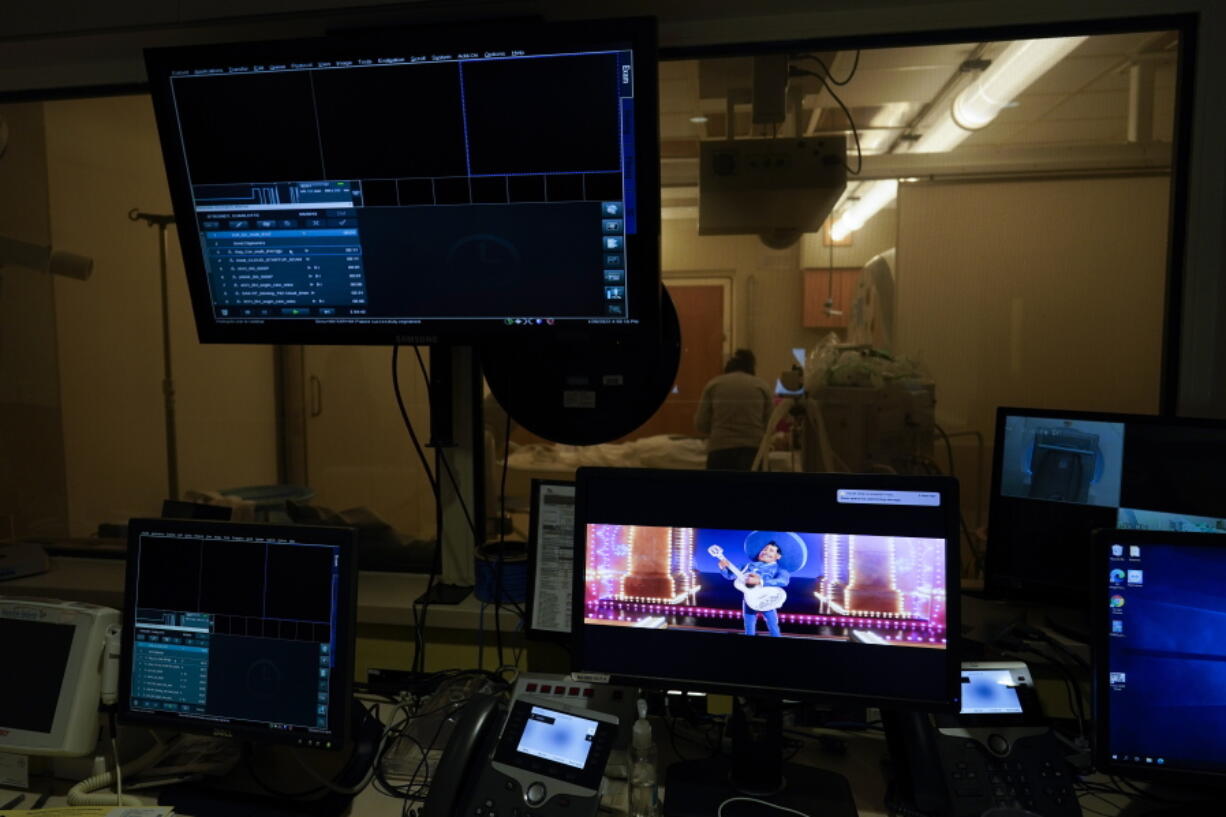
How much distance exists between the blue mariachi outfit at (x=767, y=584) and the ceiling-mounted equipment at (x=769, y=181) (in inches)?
51.2

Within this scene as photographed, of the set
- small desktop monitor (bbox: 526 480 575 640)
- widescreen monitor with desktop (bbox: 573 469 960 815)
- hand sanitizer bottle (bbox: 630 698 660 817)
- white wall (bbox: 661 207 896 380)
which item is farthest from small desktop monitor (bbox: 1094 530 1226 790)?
white wall (bbox: 661 207 896 380)

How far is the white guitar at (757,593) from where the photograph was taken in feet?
3.96

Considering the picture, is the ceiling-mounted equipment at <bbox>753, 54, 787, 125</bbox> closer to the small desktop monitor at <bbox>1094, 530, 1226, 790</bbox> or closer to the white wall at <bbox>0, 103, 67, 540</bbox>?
the small desktop monitor at <bbox>1094, 530, 1226, 790</bbox>

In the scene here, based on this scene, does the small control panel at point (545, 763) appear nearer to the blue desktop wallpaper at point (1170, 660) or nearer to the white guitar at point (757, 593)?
the white guitar at point (757, 593)

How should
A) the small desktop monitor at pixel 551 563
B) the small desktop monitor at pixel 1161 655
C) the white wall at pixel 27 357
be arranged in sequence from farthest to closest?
the white wall at pixel 27 357 < the small desktop monitor at pixel 551 563 < the small desktop monitor at pixel 1161 655

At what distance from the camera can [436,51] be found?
137 cm

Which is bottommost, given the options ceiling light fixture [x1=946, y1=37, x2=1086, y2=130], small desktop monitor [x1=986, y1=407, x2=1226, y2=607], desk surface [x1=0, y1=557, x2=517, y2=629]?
desk surface [x1=0, y1=557, x2=517, y2=629]

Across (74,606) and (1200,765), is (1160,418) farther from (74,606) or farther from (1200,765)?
(74,606)

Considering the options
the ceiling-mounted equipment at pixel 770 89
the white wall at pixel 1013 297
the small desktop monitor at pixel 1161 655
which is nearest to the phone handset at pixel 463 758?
the small desktop monitor at pixel 1161 655

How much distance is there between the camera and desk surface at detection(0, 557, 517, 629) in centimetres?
173

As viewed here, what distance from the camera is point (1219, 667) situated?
42.9 inches

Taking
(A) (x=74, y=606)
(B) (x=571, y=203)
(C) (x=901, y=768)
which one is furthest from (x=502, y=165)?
(C) (x=901, y=768)

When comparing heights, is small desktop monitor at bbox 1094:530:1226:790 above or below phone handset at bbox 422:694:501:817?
above

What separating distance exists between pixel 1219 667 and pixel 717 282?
247 cm
